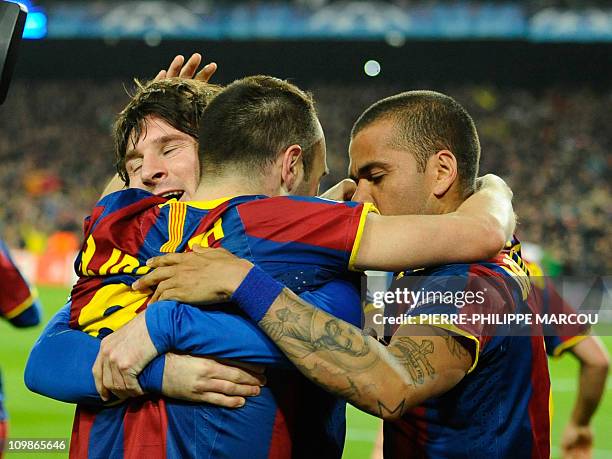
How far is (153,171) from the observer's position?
2600mm

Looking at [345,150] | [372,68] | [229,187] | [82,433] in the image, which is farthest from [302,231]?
[372,68]

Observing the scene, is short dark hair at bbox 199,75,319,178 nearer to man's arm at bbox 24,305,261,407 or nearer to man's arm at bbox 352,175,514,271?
man's arm at bbox 352,175,514,271

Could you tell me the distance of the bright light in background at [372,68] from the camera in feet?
92.7

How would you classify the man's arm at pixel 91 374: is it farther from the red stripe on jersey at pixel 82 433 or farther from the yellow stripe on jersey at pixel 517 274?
the yellow stripe on jersey at pixel 517 274

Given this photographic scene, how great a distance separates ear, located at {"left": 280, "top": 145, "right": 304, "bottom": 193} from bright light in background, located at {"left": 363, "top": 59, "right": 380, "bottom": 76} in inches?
1040

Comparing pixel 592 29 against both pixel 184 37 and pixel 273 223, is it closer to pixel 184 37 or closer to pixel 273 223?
pixel 184 37

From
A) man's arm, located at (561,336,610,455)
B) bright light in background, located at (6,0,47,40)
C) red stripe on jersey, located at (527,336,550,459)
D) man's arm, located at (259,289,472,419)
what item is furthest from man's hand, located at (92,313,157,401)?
man's arm, located at (561,336,610,455)

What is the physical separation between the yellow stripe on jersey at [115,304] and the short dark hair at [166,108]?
0.59 metres

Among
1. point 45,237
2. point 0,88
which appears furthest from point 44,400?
point 45,237

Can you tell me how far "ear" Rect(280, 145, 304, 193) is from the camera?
231 cm

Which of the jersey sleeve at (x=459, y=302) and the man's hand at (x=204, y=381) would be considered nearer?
the man's hand at (x=204, y=381)

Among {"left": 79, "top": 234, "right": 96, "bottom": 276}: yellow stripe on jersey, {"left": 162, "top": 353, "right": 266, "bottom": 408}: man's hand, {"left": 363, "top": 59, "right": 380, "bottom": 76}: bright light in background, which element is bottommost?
{"left": 162, "top": 353, "right": 266, "bottom": 408}: man's hand

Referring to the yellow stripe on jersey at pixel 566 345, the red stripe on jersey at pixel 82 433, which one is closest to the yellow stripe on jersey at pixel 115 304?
the red stripe on jersey at pixel 82 433

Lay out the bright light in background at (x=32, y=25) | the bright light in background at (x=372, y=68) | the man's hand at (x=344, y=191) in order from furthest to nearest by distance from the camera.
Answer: the bright light in background at (x=372, y=68) < the bright light in background at (x=32, y=25) < the man's hand at (x=344, y=191)
